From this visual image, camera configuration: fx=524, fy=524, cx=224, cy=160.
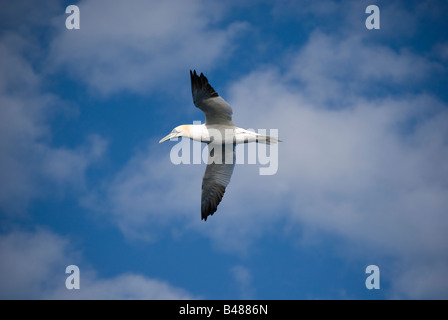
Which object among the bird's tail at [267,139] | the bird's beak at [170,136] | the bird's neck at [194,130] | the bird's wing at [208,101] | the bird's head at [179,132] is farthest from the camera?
the bird's beak at [170,136]

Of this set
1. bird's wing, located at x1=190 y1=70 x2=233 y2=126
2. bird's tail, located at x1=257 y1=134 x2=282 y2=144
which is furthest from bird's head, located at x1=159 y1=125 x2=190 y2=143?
bird's tail, located at x1=257 y1=134 x2=282 y2=144

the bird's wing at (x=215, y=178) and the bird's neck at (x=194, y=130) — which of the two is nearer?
the bird's neck at (x=194, y=130)

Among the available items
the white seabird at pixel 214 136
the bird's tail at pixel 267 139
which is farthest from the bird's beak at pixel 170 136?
the bird's tail at pixel 267 139

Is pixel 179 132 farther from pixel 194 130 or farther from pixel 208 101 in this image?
pixel 208 101

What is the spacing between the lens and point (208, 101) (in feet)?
63.2

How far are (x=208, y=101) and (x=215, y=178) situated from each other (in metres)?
3.67

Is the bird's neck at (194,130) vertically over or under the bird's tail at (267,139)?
over

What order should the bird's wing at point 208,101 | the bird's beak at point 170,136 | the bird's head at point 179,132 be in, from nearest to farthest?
the bird's wing at point 208,101, the bird's head at point 179,132, the bird's beak at point 170,136

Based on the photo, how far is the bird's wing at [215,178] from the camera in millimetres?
21328

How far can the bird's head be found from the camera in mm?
20875

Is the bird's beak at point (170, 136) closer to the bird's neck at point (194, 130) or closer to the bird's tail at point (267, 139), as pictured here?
the bird's neck at point (194, 130)

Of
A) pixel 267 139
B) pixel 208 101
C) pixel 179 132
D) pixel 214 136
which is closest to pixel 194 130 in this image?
pixel 179 132
